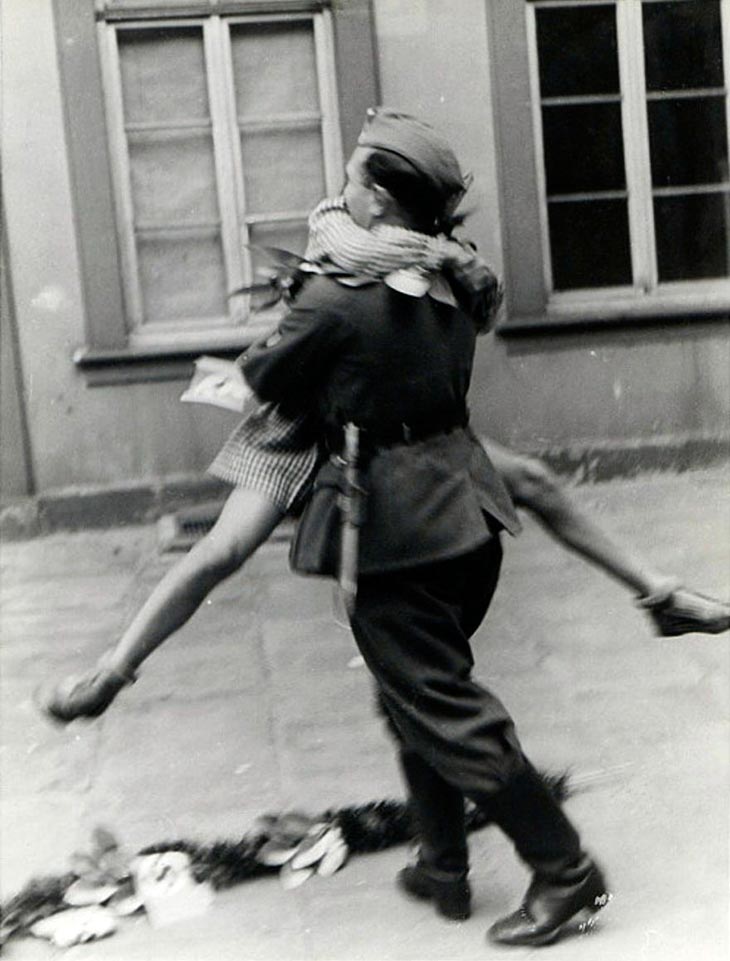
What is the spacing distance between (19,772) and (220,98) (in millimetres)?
2536

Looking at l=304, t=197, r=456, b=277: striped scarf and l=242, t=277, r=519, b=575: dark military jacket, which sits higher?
l=304, t=197, r=456, b=277: striped scarf

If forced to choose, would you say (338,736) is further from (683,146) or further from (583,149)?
(583,149)

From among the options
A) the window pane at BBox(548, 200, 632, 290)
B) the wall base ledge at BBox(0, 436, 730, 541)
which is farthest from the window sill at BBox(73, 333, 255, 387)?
the window pane at BBox(548, 200, 632, 290)

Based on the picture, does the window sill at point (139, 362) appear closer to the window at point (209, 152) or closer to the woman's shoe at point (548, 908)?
the window at point (209, 152)

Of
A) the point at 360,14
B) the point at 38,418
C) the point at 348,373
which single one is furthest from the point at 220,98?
the point at 348,373

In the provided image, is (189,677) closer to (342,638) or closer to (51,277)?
(342,638)

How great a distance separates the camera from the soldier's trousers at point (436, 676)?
6.96 feet

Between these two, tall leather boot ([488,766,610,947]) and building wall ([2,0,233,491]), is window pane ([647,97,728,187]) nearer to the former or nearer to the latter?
building wall ([2,0,233,491])

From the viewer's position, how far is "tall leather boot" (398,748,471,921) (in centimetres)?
232

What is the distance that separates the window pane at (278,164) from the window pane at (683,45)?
1.28 metres

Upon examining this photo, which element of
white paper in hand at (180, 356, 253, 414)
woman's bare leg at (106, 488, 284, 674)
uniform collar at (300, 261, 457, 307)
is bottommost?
woman's bare leg at (106, 488, 284, 674)

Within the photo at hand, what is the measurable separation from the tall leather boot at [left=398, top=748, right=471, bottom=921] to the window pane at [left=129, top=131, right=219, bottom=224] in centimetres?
272

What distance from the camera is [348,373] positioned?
2.08m

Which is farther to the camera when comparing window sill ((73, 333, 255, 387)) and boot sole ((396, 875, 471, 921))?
window sill ((73, 333, 255, 387))
